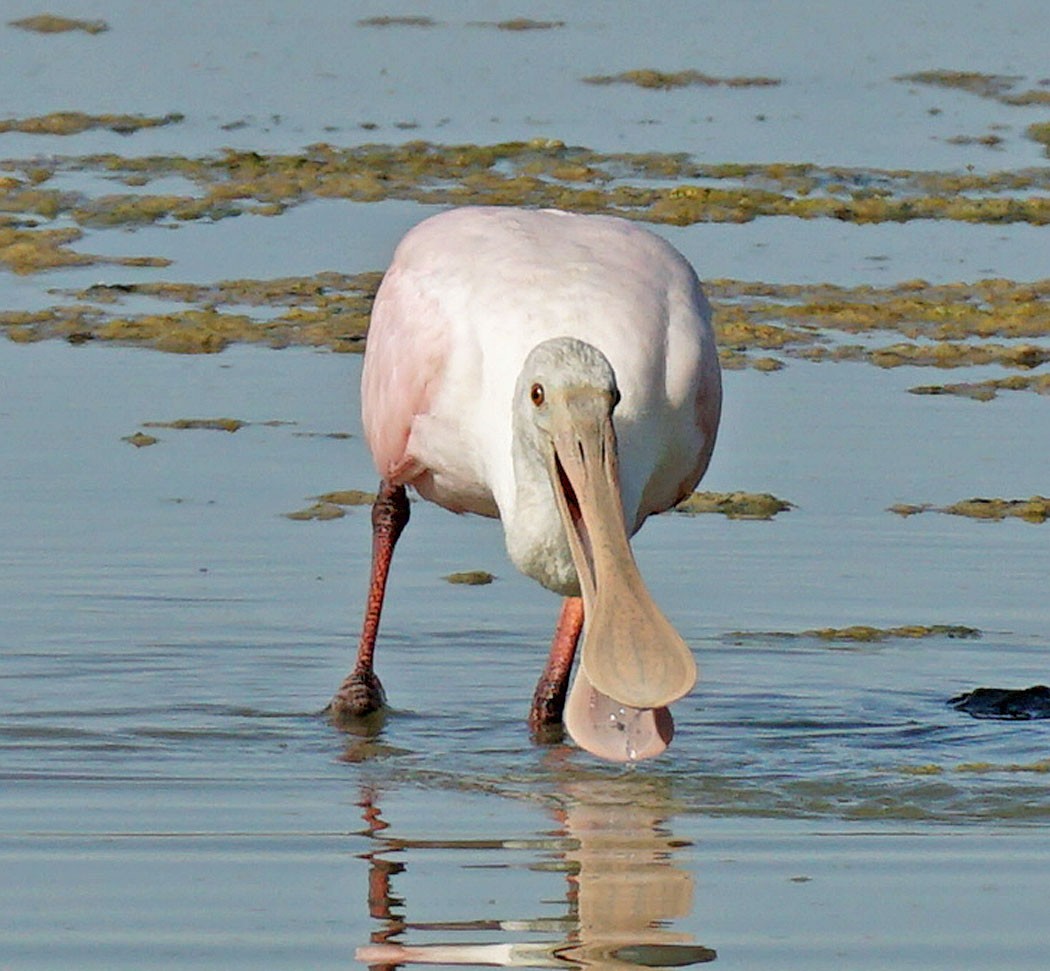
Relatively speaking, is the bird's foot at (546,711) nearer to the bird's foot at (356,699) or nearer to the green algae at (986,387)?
the bird's foot at (356,699)

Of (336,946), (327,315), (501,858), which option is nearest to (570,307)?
(501,858)

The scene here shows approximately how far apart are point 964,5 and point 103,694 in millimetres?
18103

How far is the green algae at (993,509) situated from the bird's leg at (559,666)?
210cm

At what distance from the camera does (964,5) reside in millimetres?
25438

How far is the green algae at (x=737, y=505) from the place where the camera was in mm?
10438

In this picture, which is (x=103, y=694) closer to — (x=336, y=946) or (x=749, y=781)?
(x=749, y=781)

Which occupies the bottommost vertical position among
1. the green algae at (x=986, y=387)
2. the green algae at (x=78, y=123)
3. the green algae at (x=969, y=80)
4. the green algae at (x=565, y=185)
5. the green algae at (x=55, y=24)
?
the green algae at (x=986, y=387)

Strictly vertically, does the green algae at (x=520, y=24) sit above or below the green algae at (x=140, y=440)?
above

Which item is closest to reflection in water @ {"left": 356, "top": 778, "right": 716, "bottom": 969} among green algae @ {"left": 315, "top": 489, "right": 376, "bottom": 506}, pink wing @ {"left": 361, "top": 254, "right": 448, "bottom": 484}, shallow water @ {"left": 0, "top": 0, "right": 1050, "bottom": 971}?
shallow water @ {"left": 0, "top": 0, "right": 1050, "bottom": 971}

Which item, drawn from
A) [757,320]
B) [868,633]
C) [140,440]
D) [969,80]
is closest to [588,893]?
[868,633]

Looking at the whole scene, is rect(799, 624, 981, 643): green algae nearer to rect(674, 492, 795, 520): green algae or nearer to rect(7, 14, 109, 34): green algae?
rect(674, 492, 795, 520): green algae

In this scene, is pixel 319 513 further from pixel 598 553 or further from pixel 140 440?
pixel 598 553

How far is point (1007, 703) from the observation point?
8.38 metres

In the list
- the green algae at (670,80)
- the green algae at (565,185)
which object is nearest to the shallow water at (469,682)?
the green algae at (565,185)
